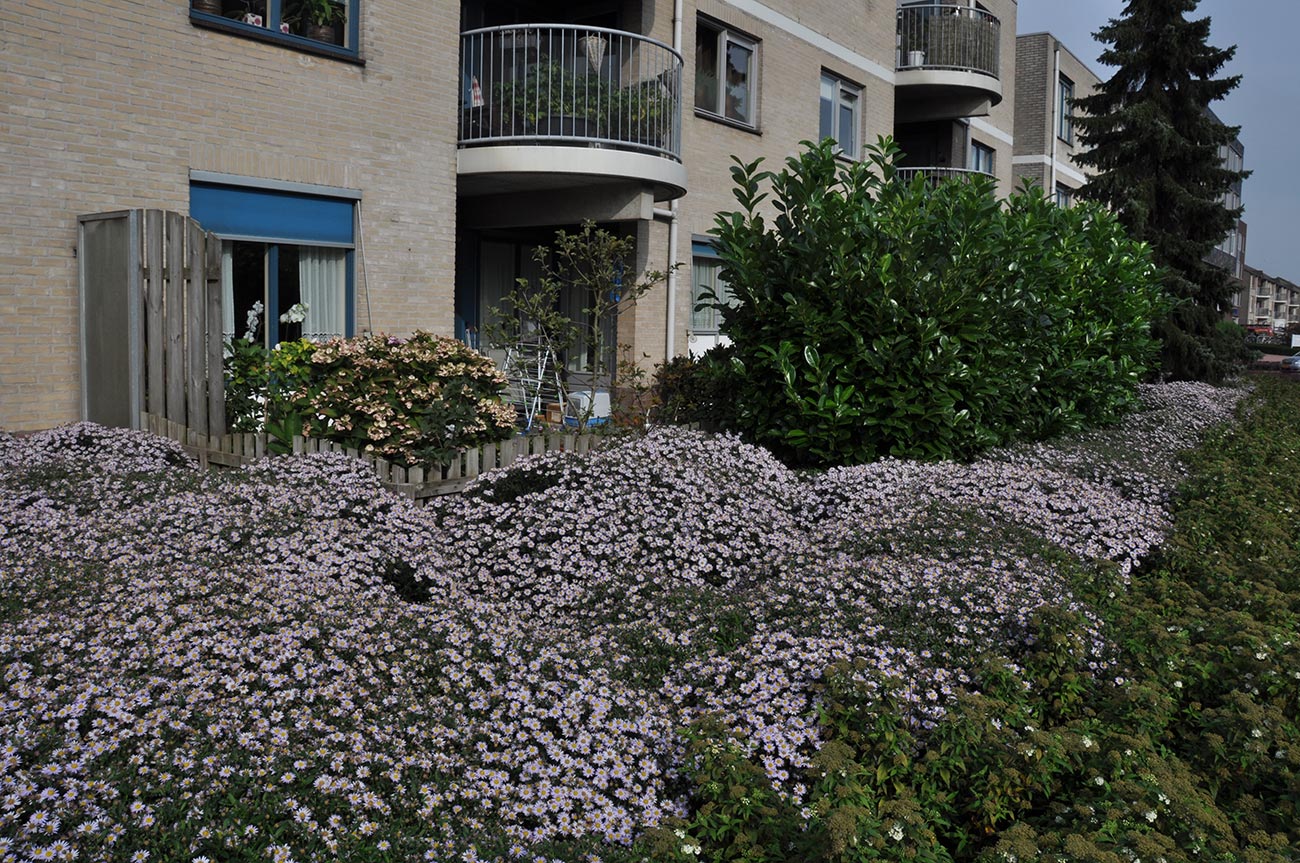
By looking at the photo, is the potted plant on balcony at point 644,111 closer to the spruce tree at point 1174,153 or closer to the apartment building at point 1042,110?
the spruce tree at point 1174,153

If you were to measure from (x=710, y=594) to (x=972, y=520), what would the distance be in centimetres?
186

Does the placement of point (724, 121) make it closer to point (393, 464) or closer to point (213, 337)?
point (213, 337)

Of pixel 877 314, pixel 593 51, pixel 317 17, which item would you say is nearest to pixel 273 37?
pixel 317 17

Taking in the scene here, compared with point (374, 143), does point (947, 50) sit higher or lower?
higher

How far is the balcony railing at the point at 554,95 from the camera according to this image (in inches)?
465

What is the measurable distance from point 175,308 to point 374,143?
3479 millimetres

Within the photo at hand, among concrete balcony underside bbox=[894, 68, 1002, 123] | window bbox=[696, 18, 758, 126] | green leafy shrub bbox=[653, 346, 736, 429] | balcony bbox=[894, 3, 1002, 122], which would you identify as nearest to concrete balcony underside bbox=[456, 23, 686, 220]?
window bbox=[696, 18, 758, 126]

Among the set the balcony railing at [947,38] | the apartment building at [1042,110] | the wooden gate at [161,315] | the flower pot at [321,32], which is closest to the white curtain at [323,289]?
the flower pot at [321,32]

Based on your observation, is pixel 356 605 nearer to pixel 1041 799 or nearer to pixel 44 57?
pixel 1041 799

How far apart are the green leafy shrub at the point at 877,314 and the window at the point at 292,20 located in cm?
426

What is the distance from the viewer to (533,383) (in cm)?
1305

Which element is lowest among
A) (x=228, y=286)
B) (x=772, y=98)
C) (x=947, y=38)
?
(x=228, y=286)

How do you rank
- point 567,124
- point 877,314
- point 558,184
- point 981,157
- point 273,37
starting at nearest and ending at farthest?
point 877,314 < point 273,37 < point 567,124 < point 558,184 < point 981,157

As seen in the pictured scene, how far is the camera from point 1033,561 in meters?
5.38
